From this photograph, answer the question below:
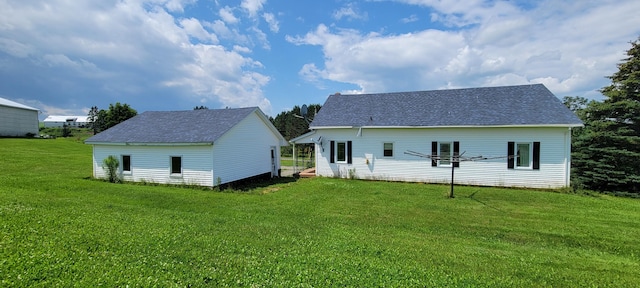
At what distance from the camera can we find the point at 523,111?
15.7 metres

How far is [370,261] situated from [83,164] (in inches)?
1044

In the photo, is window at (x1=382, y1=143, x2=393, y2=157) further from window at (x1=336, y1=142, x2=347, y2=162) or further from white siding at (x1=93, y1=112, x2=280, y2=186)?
white siding at (x1=93, y1=112, x2=280, y2=186)

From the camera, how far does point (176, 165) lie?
15.5 metres

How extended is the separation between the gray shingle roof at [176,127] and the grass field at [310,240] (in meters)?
3.80

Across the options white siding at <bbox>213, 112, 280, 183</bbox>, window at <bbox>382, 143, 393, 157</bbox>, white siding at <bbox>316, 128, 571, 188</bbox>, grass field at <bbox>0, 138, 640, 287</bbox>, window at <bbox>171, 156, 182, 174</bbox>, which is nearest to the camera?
grass field at <bbox>0, 138, 640, 287</bbox>

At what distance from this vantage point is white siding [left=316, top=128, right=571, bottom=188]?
1473 centimetres

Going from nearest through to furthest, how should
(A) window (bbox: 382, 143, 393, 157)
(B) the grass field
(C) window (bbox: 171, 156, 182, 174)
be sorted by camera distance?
(B) the grass field < (C) window (bbox: 171, 156, 182, 174) < (A) window (bbox: 382, 143, 393, 157)

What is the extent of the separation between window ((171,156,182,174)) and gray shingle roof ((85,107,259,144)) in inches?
39.8

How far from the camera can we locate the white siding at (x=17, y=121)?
120ft

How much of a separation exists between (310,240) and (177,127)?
531 inches

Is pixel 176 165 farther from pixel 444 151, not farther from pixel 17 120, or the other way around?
pixel 17 120

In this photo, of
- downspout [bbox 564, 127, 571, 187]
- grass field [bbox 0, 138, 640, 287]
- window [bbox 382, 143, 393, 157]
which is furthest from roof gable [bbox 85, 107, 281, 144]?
downspout [bbox 564, 127, 571, 187]

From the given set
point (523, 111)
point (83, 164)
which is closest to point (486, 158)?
point (523, 111)

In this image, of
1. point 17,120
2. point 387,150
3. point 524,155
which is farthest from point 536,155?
point 17,120
